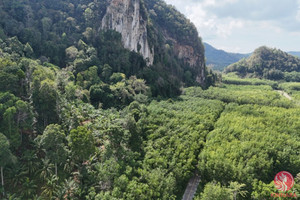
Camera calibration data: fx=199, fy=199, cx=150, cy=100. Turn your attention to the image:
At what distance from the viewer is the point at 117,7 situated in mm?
62188

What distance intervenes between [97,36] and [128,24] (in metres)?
10.2

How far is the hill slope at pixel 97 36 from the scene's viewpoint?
4922 cm

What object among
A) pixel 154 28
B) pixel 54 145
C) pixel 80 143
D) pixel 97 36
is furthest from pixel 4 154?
pixel 154 28

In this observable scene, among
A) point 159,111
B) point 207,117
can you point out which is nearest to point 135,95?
point 159,111

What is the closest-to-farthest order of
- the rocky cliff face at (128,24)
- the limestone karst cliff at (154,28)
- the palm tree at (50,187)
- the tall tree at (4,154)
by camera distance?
the tall tree at (4,154), the palm tree at (50,187), the rocky cliff face at (128,24), the limestone karst cliff at (154,28)

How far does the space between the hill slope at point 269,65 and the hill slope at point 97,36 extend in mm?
59857

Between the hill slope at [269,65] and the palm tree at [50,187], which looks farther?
the hill slope at [269,65]

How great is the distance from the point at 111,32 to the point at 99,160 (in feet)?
145

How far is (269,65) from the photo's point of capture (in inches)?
4587

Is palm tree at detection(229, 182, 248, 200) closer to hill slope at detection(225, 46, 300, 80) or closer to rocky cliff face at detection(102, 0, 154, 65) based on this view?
rocky cliff face at detection(102, 0, 154, 65)

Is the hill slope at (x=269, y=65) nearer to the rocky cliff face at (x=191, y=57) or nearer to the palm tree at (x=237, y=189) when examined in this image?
the rocky cliff face at (x=191, y=57)

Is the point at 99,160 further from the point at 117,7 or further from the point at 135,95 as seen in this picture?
the point at 117,7

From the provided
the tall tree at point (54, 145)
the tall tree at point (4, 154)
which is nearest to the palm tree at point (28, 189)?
the tall tree at point (4, 154)

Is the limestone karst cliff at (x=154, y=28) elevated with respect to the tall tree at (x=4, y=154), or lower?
elevated
